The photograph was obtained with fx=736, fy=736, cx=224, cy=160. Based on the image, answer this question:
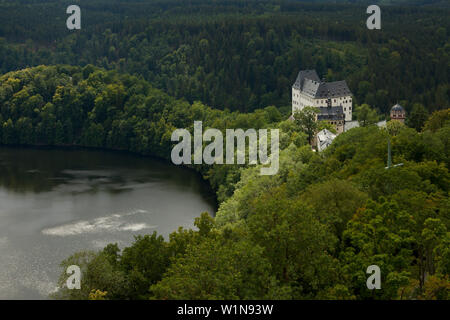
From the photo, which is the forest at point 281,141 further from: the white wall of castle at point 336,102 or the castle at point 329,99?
the castle at point 329,99

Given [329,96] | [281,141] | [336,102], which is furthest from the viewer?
[336,102]

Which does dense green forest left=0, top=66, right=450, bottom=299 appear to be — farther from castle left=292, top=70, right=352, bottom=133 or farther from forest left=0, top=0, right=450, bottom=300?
castle left=292, top=70, right=352, bottom=133

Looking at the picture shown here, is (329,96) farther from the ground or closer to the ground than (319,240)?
farther from the ground

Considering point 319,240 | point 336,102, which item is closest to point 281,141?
point 336,102

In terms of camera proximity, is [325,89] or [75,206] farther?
[325,89]

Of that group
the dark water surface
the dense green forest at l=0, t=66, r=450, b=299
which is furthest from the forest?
the dark water surface

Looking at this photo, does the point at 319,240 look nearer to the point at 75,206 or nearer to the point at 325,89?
the point at 75,206
